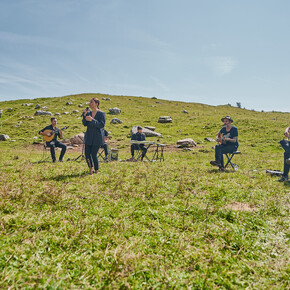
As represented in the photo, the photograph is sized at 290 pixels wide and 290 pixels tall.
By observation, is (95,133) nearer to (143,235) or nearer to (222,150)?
(143,235)

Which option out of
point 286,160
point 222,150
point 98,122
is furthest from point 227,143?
point 98,122

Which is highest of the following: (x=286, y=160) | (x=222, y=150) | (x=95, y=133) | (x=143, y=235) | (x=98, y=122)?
(x=98, y=122)

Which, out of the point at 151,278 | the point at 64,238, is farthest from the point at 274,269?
the point at 64,238

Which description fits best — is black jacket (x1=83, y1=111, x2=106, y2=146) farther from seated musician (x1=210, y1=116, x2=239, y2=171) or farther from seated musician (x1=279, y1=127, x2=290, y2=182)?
seated musician (x1=279, y1=127, x2=290, y2=182)

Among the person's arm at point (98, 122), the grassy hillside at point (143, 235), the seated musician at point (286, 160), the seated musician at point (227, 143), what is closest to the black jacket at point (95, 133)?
the person's arm at point (98, 122)

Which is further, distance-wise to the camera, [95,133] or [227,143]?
[227,143]

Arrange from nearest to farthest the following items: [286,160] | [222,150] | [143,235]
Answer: [143,235], [286,160], [222,150]

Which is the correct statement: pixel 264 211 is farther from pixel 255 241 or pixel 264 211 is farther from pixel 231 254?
pixel 231 254

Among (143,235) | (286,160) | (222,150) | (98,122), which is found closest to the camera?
(143,235)

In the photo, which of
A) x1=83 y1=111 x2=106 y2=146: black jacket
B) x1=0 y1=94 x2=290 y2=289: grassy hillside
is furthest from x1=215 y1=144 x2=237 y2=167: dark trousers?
x1=83 y1=111 x2=106 y2=146: black jacket

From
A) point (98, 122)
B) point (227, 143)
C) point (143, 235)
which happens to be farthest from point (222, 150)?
point (143, 235)

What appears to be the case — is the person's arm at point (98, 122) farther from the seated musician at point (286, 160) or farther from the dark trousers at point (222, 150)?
the seated musician at point (286, 160)

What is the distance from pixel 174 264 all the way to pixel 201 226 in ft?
4.34

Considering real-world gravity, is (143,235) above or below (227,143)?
below
